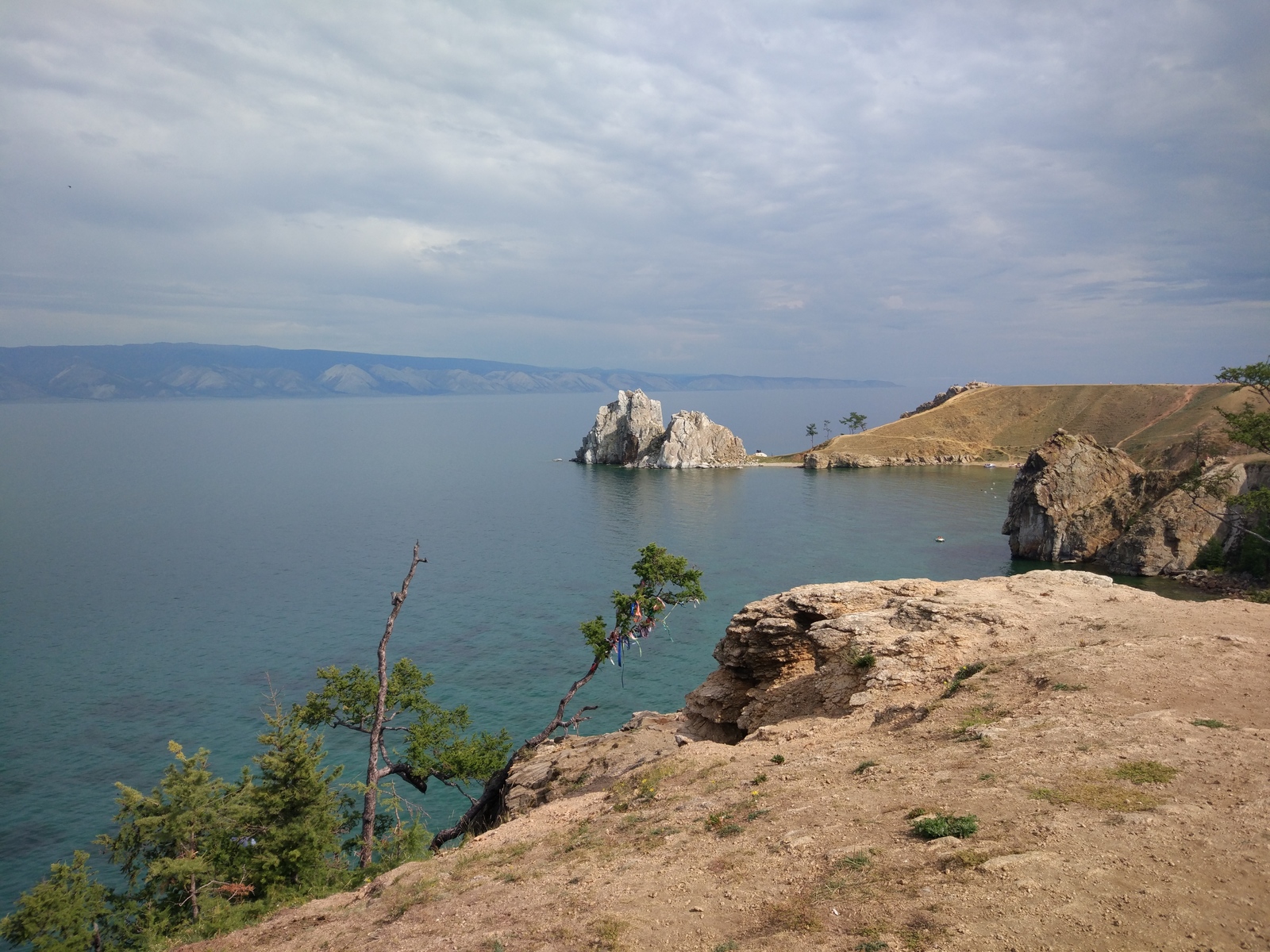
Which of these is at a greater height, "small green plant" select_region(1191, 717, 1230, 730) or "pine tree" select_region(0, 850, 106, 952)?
"small green plant" select_region(1191, 717, 1230, 730)

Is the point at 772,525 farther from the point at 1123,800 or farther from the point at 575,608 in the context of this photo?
the point at 1123,800

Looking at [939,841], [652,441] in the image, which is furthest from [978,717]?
[652,441]

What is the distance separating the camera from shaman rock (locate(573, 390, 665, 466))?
6855 inches

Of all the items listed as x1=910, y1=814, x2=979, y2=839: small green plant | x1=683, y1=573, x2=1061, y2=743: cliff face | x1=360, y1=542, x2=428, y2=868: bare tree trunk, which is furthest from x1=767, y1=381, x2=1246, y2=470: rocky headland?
x1=910, y1=814, x2=979, y2=839: small green plant

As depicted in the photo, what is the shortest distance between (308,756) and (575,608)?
3926 cm

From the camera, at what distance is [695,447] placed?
173750mm

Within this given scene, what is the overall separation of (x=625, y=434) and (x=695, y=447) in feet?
57.8

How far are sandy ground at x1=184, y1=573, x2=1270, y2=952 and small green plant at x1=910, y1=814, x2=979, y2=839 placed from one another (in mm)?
170

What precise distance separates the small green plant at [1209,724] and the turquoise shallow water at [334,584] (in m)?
31.2

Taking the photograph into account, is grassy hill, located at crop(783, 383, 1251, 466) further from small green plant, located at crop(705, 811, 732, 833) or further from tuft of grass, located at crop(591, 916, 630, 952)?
tuft of grass, located at crop(591, 916, 630, 952)

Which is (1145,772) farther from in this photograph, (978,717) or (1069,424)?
(1069,424)

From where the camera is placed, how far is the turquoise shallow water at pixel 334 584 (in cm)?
4112

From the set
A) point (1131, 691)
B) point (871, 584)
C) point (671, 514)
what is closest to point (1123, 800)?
point (1131, 691)

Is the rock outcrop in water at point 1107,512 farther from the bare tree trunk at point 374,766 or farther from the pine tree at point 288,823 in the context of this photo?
the pine tree at point 288,823
